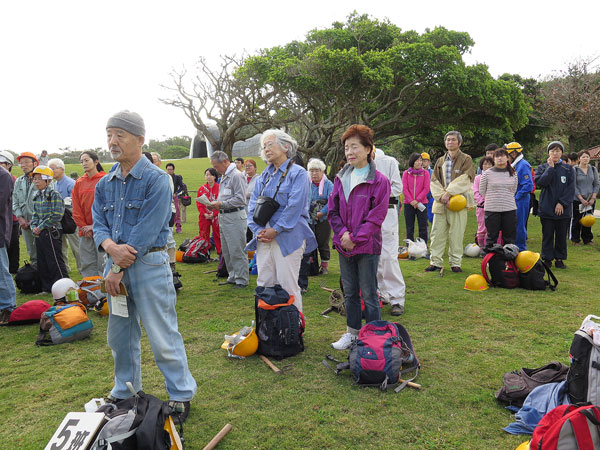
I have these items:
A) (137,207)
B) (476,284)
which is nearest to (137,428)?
(137,207)

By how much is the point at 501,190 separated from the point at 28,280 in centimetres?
800

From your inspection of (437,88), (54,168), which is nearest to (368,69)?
(437,88)

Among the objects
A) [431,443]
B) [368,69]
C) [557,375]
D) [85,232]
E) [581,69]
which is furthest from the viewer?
[581,69]

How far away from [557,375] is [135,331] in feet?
10.5

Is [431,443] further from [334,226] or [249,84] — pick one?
[249,84]

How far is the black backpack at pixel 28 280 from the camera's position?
22.1ft

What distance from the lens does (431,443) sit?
2725 mm

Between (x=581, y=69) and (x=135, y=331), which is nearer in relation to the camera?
(x=135, y=331)

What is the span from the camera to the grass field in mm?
2863

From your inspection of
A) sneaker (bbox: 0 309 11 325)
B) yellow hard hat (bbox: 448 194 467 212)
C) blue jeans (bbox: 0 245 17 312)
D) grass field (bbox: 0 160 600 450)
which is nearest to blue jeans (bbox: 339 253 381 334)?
grass field (bbox: 0 160 600 450)

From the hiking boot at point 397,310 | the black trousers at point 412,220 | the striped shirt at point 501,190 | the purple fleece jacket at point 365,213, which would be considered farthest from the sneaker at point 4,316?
the black trousers at point 412,220

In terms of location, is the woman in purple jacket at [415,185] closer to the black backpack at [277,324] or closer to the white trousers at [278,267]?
the white trousers at [278,267]

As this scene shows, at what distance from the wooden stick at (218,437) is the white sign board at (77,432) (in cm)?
75

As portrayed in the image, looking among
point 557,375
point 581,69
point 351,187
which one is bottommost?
point 557,375
